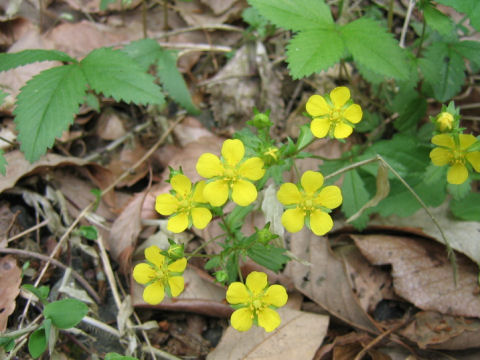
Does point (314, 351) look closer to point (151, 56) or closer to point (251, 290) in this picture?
point (251, 290)

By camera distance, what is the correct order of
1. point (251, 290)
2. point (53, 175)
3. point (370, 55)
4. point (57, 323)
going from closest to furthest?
point (251, 290) → point (57, 323) → point (370, 55) → point (53, 175)

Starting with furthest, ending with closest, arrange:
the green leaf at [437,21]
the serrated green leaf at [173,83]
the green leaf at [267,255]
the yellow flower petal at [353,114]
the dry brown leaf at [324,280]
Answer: the serrated green leaf at [173,83] → the dry brown leaf at [324,280] → the green leaf at [437,21] → the green leaf at [267,255] → the yellow flower petal at [353,114]

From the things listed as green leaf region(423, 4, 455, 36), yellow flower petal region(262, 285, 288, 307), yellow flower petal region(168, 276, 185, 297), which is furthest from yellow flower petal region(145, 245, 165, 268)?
green leaf region(423, 4, 455, 36)

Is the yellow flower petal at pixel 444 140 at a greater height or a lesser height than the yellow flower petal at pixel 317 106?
lesser

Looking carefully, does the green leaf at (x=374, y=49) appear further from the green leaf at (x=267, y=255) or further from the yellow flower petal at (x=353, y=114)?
the green leaf at (x=267, y=255)

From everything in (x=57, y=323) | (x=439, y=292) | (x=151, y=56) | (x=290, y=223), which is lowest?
(x=439, y=292)

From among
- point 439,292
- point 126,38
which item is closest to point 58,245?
point 126,38

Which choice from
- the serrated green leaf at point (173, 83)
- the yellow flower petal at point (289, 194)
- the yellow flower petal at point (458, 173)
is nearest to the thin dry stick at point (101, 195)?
the serrated green leaf at point (173, 83)
